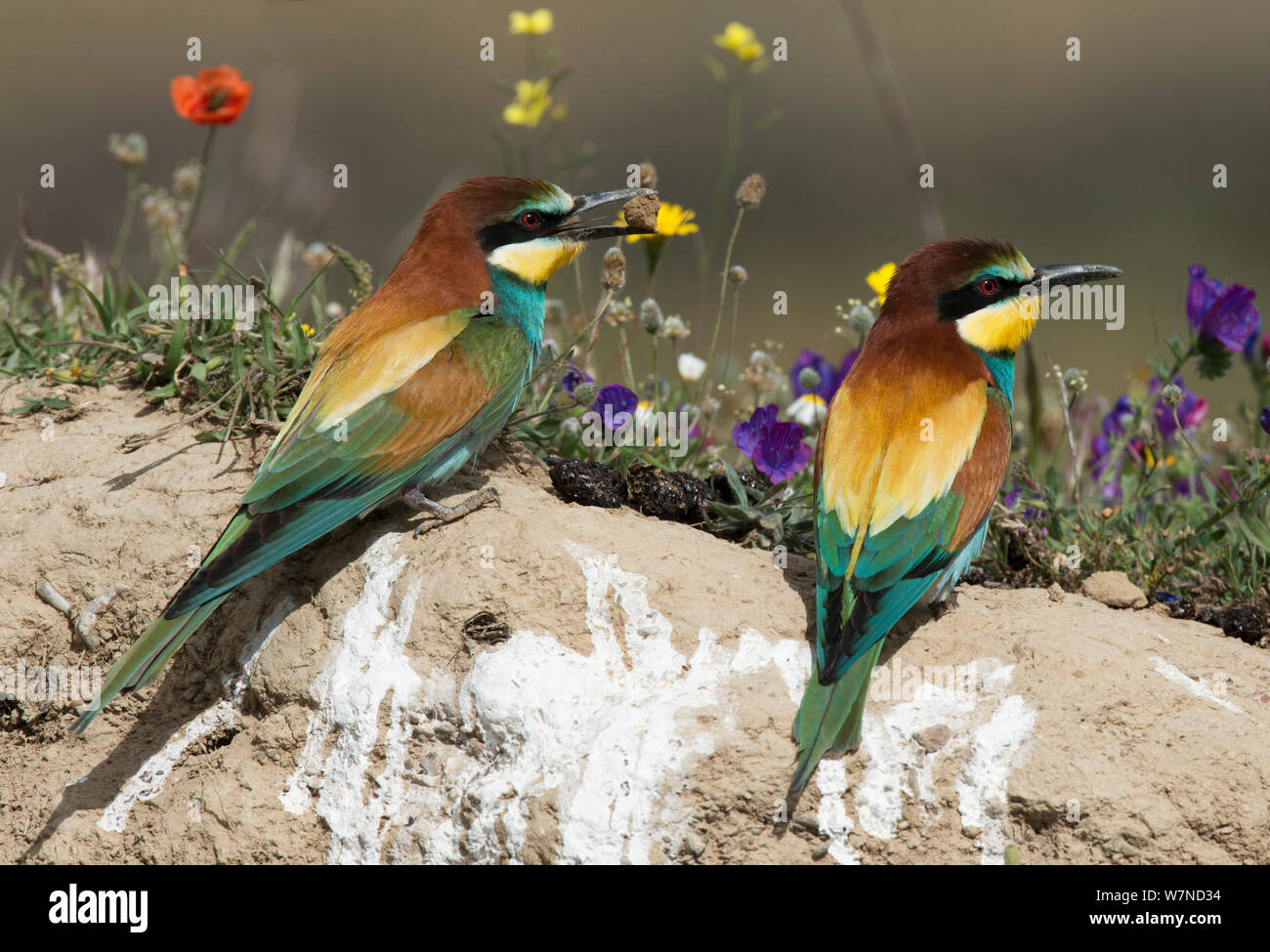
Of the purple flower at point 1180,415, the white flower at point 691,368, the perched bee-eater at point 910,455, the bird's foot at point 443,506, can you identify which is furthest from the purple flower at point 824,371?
the bird's foot at point 443,506

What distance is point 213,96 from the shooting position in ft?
11.9

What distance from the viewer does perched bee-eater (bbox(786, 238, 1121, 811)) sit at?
87.8 inches

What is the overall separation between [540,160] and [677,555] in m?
7.73

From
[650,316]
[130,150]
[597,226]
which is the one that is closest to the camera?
[597,226]

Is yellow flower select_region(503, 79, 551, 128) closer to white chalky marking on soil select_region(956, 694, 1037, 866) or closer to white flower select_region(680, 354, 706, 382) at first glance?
white flower select_region(680, 354, 706, 382)

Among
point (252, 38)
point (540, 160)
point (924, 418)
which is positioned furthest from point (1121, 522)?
point (252, 38)

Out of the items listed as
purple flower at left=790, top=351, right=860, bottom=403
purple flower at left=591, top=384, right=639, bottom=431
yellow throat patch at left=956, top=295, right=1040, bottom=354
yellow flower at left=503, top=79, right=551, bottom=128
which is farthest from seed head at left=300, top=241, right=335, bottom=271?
yellow throat patch at left=956, top=295, right=1040, bottom=354

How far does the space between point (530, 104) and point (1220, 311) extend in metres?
2.02

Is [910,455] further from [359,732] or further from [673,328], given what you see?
[359,732]

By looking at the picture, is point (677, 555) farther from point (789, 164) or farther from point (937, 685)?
point (789, 164)

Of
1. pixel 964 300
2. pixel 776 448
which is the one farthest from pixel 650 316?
pixel 964 300

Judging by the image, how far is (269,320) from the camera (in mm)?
3055

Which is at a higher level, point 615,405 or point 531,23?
point 531,23

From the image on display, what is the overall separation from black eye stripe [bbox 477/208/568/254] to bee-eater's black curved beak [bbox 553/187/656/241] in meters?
0.03
